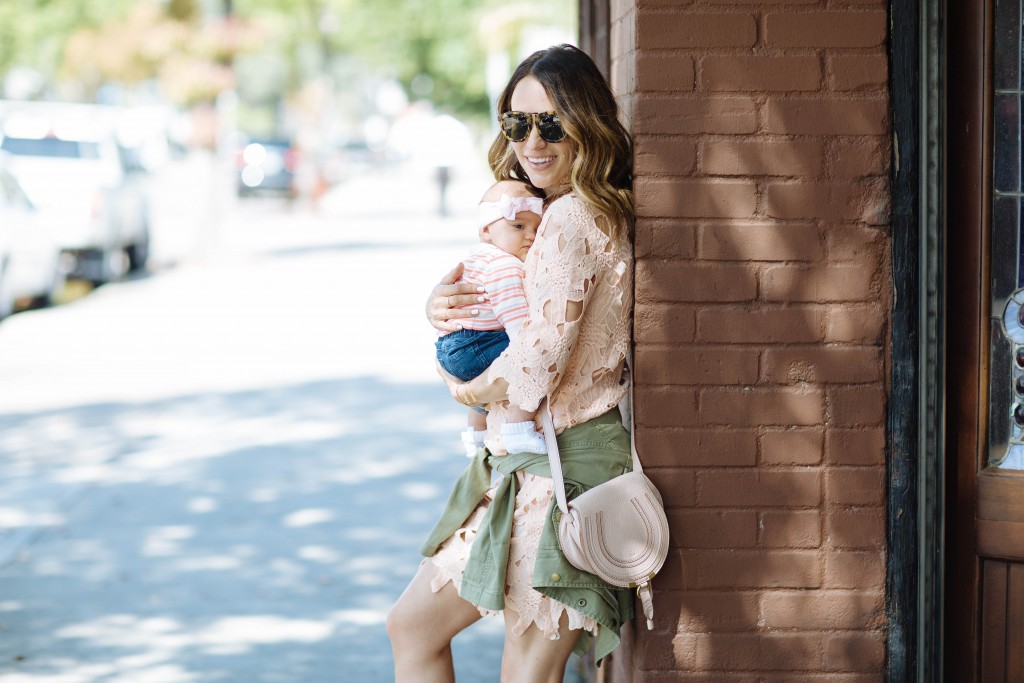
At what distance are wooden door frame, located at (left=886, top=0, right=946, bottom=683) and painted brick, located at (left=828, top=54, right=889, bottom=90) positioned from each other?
0.04m

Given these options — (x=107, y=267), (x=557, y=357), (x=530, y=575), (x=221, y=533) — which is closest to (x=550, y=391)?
Answer: (x=557, y=357)

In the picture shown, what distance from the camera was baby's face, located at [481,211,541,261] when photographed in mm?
3160

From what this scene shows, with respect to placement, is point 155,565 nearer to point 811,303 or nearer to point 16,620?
point 16,620

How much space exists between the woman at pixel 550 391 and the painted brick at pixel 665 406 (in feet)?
0.24

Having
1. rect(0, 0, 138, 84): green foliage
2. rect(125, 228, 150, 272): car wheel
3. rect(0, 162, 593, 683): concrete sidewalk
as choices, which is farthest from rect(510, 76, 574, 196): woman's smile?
rect(0, 0, 138, 84): green foliage

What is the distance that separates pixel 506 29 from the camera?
29922mm

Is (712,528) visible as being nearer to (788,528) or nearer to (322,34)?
(788,528)

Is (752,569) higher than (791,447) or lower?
lower

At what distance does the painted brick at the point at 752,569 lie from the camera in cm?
334

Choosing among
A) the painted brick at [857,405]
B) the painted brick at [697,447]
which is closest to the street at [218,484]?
the painted brick at [697,447]

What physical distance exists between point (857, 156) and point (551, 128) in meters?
0.80

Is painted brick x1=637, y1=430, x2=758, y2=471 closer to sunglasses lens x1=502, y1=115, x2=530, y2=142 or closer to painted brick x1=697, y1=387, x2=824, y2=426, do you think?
painted brick x1=697, y1=387, x2=824, y2=426

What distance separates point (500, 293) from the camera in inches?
123

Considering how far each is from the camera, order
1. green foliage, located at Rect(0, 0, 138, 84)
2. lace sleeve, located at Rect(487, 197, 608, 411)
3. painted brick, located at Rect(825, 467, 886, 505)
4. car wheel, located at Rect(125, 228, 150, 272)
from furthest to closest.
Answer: green foliage, located at Rect(0, 0, 138, 84), car wheel, located at Rect(125, 228, 150, 272), painted brick, located at Rect(825, 467, 886, 505), lace sleeve, located at Rect(487, 197, 608, 411)
